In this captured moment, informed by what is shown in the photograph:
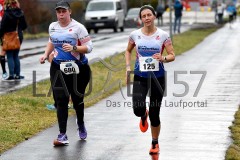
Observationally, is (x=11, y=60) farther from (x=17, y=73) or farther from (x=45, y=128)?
(x=45, y=128)

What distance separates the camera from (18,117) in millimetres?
11969

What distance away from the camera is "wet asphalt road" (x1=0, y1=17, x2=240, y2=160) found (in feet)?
30.0

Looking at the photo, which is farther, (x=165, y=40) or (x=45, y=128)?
(x=45, y=128)

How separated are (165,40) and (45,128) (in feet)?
8.95

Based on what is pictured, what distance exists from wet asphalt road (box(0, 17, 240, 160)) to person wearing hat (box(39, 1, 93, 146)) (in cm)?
48

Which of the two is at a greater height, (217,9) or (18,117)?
(18,117)

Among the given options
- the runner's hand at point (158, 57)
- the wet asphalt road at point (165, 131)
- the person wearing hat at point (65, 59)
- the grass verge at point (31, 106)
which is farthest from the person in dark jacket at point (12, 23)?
the runner's hand at point (158, 57)

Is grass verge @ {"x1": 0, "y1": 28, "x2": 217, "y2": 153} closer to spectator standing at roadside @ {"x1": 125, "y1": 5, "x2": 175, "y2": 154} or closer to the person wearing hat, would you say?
the person wearing hat

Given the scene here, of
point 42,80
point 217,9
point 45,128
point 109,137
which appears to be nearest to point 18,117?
point 45,128

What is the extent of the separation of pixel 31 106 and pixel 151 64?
4.42m

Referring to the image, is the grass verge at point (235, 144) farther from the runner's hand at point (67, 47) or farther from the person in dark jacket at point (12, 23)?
the person in dark jacket at point (12, 23)

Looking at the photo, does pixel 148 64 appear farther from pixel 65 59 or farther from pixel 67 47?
pixel 65 59

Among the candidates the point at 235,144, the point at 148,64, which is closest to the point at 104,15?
the point at 235,144

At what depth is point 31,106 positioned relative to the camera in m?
13.1
